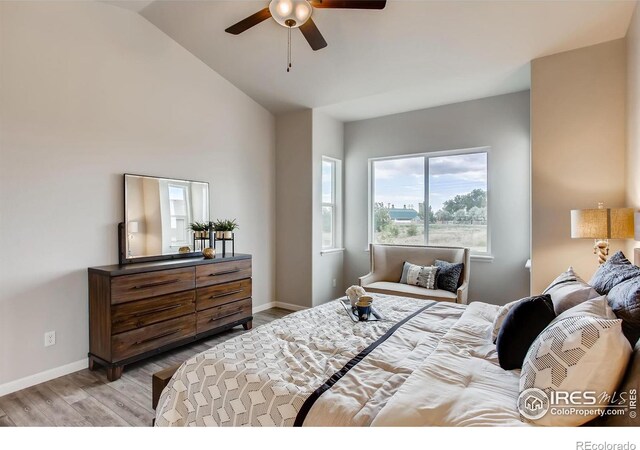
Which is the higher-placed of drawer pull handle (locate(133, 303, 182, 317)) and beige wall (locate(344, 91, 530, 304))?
beige wall (locate(344, 91, 530, 304))

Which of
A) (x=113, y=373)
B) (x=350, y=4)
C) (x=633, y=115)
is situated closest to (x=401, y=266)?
(x=633, y=115)

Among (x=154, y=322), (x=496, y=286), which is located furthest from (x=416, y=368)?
A: (x=496, y=286)

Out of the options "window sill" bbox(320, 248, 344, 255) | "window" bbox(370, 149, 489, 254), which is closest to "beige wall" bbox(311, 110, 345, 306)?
"window sill" bbox(320, 248, 344, 255)

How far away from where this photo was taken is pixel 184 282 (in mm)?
3160

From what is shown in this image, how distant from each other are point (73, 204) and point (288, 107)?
2.83 m

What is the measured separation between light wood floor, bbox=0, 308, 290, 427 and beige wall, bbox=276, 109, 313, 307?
6.80 feet

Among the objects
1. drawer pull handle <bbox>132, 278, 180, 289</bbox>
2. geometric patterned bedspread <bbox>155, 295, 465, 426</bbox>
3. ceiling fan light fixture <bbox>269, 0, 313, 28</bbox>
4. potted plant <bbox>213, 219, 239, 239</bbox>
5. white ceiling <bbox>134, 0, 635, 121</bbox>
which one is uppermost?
white ceiling <bbox>134, 0, 635, 121</bbox>

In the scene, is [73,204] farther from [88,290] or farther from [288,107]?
[288,107]

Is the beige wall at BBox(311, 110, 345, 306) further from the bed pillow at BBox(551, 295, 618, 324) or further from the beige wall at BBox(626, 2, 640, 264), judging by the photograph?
the bed pillow at BBox(551, 295, 618, 324)

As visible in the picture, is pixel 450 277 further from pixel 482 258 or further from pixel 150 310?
pixel 150 310

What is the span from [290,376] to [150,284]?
200 centimetres

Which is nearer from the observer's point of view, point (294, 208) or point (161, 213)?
point (161, 213)

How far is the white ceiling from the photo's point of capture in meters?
2.80

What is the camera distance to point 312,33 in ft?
8.43
